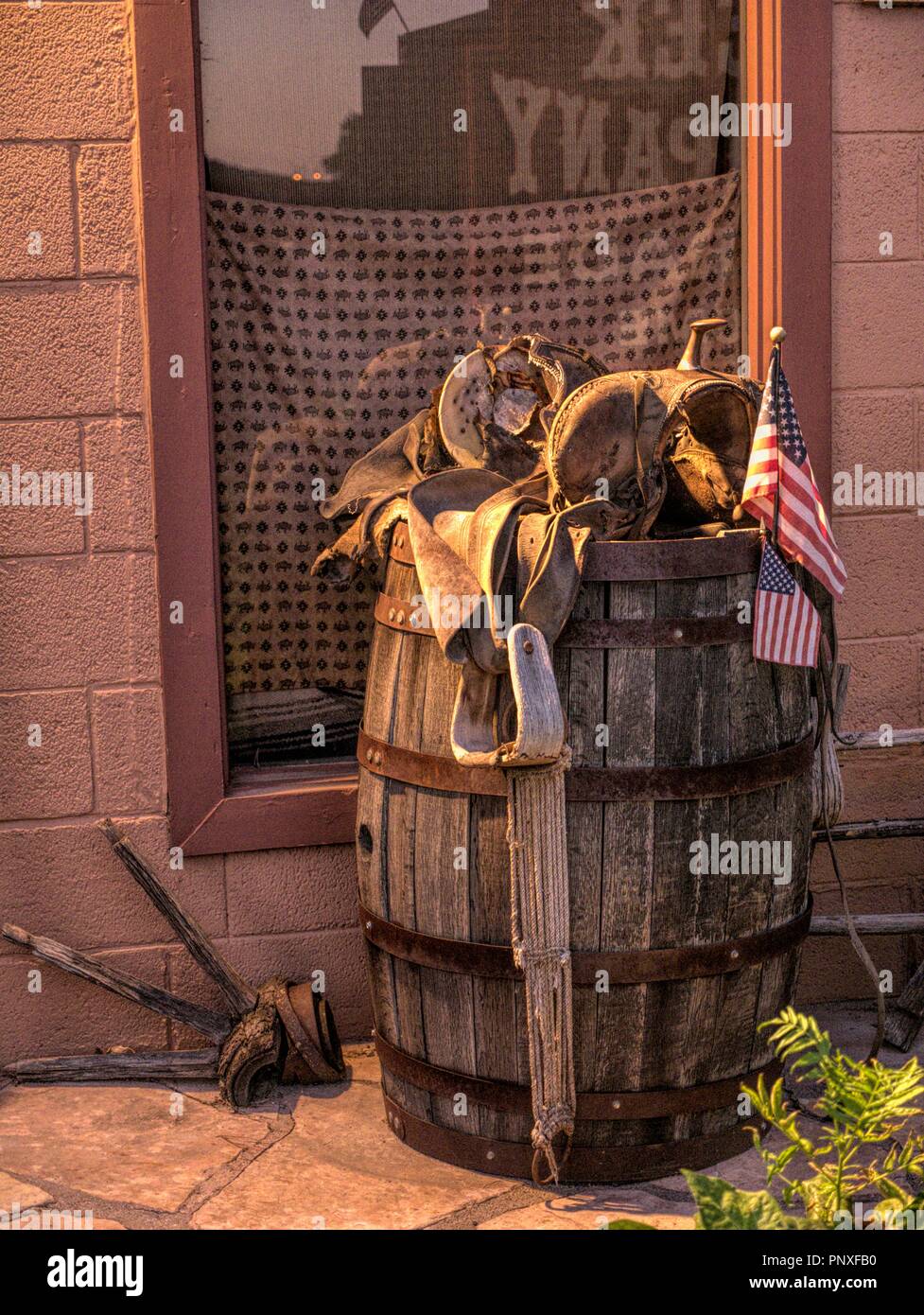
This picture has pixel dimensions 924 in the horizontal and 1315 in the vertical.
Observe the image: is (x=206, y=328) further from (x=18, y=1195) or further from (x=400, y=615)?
(x=18, y=1195)

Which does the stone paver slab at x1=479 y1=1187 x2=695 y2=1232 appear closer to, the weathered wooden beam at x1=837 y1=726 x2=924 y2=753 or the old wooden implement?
the old wooden implement

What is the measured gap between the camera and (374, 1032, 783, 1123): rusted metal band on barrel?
10.7ft

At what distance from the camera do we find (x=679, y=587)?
124 inches

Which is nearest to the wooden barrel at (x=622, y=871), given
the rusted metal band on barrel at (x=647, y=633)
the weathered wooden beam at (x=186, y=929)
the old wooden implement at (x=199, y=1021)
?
the rusted metal band on barrel at (x=647, y=633)

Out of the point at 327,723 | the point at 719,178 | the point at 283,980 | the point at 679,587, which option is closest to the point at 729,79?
the point at 719,178

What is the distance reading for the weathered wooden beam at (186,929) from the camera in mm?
3887

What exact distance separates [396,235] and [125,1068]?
228 cm

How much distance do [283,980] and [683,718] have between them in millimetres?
1408

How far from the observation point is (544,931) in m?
3.13

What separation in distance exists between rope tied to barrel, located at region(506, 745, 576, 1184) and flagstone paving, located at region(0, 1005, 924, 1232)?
20 centimetres

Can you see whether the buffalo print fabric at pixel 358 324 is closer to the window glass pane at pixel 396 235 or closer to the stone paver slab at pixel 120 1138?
the window glass pane at pixel 396 235

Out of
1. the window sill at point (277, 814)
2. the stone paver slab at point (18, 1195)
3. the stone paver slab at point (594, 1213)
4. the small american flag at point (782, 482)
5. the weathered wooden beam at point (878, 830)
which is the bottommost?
the stone paver slab at point (594, 1213)

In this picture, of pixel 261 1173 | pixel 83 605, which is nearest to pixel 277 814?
pixel 83 605

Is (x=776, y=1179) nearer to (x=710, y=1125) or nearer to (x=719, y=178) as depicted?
(x=710, y=1125)
